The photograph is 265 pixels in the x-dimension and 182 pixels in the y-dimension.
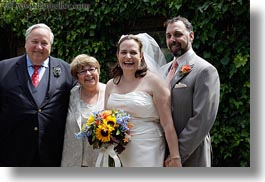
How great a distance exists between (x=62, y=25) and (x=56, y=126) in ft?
6.21

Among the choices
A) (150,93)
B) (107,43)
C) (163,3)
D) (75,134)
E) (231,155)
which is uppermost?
(163,3)

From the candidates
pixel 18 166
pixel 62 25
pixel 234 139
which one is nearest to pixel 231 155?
pixel 234 139

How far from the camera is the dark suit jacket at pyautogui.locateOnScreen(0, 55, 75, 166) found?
303 cm

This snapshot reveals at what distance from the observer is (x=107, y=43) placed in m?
4.54

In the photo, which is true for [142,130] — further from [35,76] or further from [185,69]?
[35,76]

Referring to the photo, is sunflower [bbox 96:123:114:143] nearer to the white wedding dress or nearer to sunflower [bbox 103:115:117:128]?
Result: sunflower [bbox 103:115:117:128]

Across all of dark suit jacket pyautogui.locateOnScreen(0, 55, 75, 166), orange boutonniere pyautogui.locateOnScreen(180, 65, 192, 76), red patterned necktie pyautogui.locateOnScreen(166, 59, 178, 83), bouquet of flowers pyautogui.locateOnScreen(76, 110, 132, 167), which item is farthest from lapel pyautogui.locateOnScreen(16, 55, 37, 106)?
orange boutonniere pyautogui.locateOnScreen(180, 65, 192, 76)

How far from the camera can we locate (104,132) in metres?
2.64

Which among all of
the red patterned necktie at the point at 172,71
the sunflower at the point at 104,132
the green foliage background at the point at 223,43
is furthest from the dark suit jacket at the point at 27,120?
the green foliage background at the point at 223,43

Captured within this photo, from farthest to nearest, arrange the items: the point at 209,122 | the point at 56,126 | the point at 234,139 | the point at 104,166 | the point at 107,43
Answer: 1. the point at 107,43
2. the point at 234,139
3. the point at 56,126
4. the point at 104,166
5. the point at 209,122

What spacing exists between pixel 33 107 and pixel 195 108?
3.94 feet

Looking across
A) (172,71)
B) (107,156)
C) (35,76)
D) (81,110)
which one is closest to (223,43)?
(172,71)

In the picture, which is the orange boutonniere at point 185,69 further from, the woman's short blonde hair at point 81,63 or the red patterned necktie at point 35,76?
the red patterned necktie at point 35,76

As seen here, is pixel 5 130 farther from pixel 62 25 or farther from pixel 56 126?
pixel 62 25
